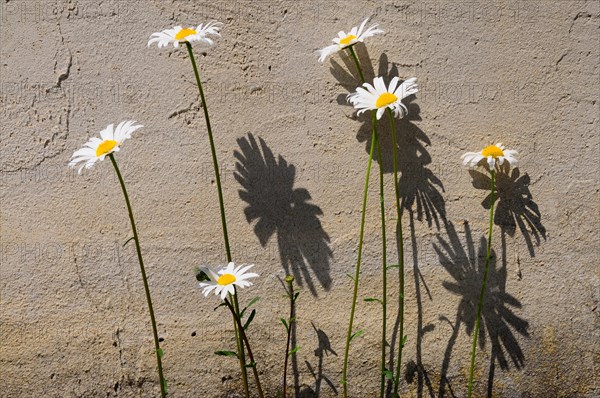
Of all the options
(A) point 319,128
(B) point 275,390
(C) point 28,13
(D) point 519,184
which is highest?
(C) point 28,13

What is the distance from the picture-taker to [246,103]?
2.19m

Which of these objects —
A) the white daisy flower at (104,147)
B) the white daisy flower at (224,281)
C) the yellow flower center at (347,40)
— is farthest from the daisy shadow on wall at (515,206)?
the white daisy flower at (104,147)

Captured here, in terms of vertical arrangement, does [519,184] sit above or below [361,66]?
below

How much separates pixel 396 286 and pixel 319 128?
21.6 inches

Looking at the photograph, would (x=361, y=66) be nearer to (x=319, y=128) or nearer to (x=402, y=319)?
(x=319, y=128)

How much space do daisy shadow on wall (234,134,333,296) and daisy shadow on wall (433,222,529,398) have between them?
0.37m

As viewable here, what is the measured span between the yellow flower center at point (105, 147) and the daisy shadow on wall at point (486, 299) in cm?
102

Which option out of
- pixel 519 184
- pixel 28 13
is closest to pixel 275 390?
pixel 519 184

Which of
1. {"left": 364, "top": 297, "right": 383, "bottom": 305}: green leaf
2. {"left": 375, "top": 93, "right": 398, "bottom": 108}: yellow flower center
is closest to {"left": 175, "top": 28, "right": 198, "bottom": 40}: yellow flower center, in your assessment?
{"left": 375, "top": 93, "right": 398, "bottom": 108}: yellow flower center

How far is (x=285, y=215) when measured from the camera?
2.21m

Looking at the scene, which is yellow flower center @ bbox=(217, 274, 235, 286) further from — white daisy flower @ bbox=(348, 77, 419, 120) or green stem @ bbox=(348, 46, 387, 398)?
white daisy flower @ bbox=(348, 77, 419, 120)

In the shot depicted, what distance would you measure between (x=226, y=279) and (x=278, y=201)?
43cm

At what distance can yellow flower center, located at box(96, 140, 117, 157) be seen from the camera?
1.83 meters

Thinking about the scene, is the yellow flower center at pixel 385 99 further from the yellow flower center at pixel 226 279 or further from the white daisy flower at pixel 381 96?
the yellow flower center at pixel 226 279
